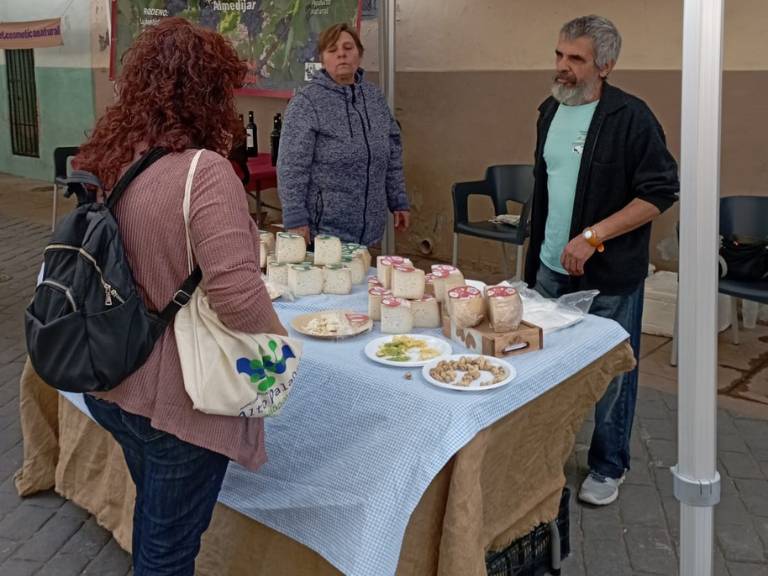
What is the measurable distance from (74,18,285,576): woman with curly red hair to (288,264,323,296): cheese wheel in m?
0.87

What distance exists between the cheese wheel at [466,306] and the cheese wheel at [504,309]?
0.04 m

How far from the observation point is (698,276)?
185 centimetres

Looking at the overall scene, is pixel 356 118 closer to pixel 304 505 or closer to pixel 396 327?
pixel 396 327

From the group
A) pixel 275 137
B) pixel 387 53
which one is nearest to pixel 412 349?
pixel 387 53

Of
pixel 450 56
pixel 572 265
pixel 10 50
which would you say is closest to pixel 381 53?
pixel 450 56

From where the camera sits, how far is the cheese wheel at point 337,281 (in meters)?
2.86

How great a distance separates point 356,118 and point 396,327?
4.53 ft

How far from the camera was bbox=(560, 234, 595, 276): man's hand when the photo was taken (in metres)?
2.84

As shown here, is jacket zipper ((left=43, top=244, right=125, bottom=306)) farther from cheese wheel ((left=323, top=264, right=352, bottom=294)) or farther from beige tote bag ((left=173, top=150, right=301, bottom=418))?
cheese wheel ((left=323, top=264, right=352, bottom=294))

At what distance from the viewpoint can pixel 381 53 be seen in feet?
16.8

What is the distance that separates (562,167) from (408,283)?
0.82 metres

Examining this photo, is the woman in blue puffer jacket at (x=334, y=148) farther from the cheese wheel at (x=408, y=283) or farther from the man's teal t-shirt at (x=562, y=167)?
the cheese wheel at (x=408, y=283)

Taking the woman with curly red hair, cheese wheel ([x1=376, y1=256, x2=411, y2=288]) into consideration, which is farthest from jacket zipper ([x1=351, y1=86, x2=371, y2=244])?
the woman with curly red hair

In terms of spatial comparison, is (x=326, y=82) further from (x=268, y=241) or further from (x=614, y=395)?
(x=614, y=395)
